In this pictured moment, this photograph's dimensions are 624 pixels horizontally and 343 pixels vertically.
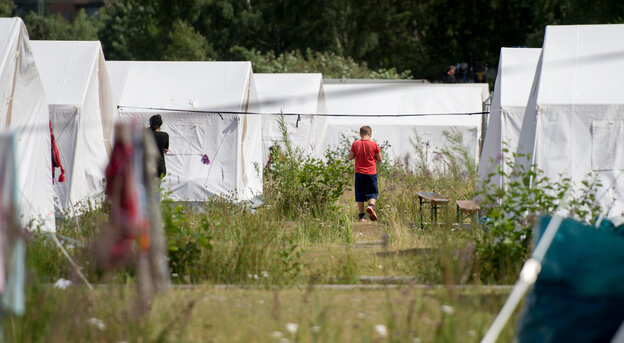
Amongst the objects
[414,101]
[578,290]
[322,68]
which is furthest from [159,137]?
[322,68]

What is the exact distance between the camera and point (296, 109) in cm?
1872

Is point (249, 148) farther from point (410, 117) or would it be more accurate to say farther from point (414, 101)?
point (414, 101)

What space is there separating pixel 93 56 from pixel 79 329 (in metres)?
8.73

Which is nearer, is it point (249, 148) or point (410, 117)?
point (249, 148)

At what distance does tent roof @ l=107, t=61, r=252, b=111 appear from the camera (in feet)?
45.1

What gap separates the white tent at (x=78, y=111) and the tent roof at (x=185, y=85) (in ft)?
4.28

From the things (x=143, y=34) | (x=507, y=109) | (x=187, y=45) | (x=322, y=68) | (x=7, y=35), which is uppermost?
(x=143, y=34)

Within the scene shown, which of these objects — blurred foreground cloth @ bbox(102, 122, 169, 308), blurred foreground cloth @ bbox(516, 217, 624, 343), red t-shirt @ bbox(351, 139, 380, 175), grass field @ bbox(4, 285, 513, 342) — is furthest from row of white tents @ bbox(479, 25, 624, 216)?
blurred foreground cloth @ bbox(102, 122, 169, 308)

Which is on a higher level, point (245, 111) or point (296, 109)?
point (296, 109)

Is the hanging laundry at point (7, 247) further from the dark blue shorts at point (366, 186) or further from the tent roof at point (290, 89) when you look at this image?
the tent roof at point (290, 89)

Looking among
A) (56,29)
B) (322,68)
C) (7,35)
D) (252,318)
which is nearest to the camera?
(252,318)

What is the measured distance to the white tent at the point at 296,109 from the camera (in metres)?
18.4

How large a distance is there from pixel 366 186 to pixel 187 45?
29.0 meters

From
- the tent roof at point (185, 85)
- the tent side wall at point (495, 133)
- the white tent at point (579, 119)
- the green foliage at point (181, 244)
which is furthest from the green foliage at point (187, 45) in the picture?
the green foliage at point (181, 244)
